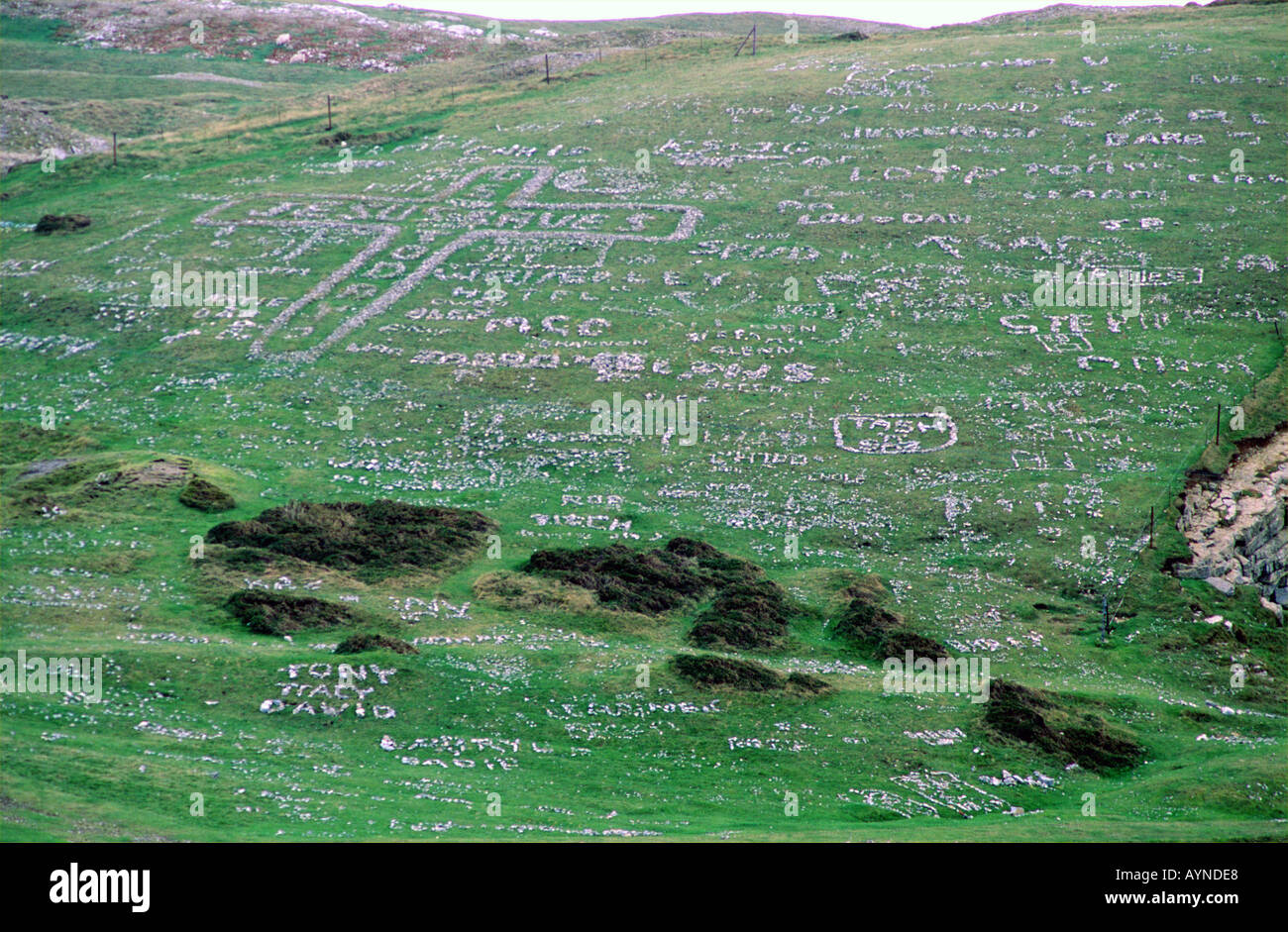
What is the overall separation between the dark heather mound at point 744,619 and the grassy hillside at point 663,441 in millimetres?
482

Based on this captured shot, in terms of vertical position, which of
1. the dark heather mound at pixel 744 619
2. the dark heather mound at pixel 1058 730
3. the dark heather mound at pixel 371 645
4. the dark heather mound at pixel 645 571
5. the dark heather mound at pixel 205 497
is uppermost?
the dark heather mound at pixel 205 497

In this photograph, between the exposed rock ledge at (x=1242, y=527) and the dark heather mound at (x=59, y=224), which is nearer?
the exposed rock ledge at (x=1242, y=527)

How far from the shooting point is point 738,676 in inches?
1500

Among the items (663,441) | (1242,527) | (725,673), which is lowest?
(725,673)

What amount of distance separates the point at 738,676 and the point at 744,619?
21.3 feet

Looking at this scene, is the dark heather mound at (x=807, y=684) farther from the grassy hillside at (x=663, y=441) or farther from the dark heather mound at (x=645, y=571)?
the dark heather mound at (x=645, y=571)

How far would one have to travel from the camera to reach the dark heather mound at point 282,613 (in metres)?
40.8

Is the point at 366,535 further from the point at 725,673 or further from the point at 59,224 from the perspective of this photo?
the point at 59,224

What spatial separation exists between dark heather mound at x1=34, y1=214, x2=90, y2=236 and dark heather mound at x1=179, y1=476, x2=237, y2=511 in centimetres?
4918

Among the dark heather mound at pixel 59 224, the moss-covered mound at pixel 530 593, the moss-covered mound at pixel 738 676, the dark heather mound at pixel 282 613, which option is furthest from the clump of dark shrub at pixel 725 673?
the dark heather mound at pixel 59 224

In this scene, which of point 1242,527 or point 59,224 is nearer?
point 1242,527

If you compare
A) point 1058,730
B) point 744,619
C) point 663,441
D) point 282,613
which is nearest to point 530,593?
point 744,619

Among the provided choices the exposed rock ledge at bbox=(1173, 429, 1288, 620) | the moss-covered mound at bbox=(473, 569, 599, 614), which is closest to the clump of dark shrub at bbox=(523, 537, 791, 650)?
Result: the moss-covered mound at bbox=(473, 569, 599, 614)

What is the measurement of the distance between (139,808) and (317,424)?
41755 millimetres
